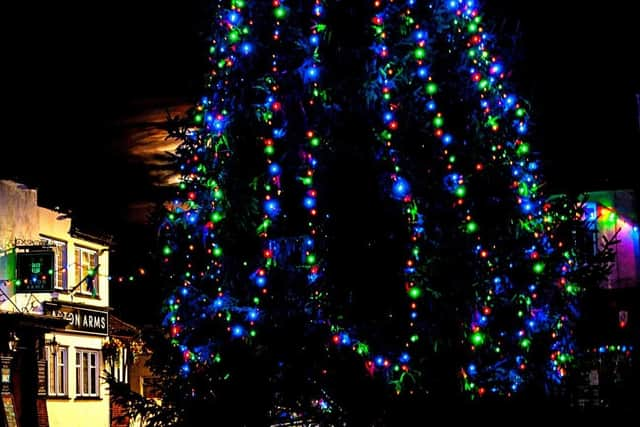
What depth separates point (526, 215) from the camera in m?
11.6

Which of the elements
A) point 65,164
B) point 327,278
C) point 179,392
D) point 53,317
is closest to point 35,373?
point 53,317

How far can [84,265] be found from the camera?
3247cm

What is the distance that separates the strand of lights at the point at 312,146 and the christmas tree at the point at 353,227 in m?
0.02

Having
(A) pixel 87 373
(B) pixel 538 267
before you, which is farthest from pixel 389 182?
(A) pixel 87 373

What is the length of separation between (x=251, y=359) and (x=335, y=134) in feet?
8.61

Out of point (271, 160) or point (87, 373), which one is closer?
point (271, 160)

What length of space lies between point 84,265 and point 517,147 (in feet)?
74.9

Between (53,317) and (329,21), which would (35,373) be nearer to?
(53,317)

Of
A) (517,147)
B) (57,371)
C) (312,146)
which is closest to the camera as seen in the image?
(312,146)

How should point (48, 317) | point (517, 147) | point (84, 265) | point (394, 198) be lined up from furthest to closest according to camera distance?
point (84, 265) < point (48, 317) < point (517, 147) < point (394, 198)

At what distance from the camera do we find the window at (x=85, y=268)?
1250 inches

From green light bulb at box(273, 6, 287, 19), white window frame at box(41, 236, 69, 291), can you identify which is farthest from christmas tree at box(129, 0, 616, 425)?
white window frame at box(41, 236, 69, 291)

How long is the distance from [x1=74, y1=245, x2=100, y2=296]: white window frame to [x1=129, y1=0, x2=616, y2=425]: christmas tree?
67.7 feet

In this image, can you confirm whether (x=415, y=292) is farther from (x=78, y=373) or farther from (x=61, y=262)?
(x=78, y=373)
